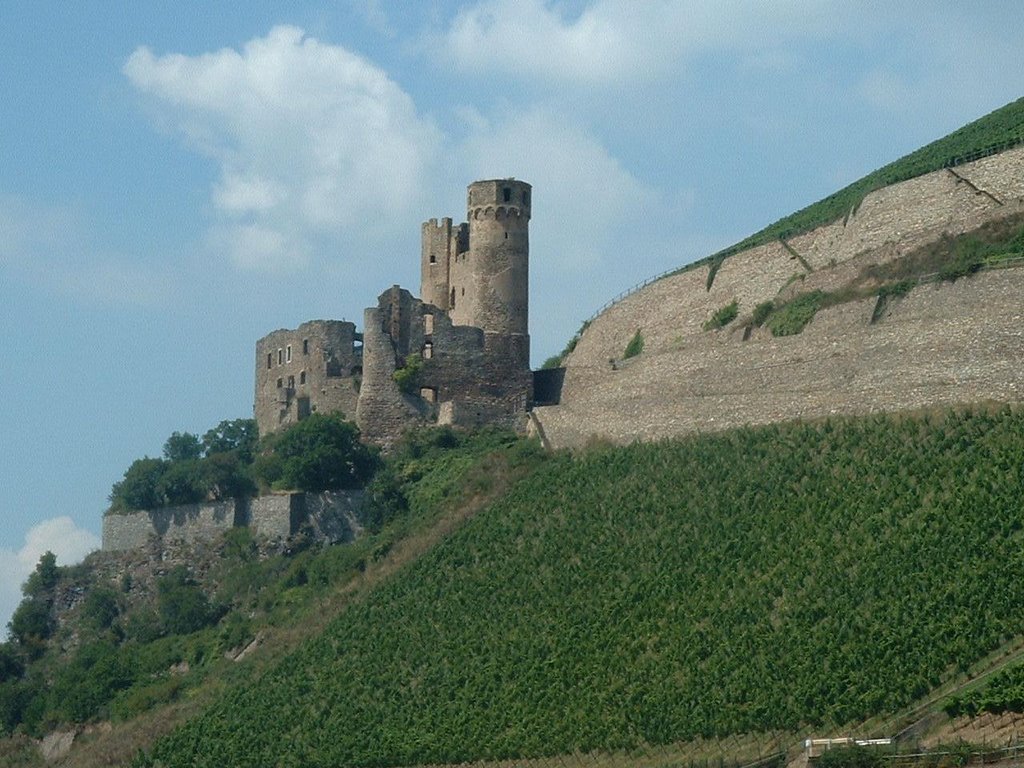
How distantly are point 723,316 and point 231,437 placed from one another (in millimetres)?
13643

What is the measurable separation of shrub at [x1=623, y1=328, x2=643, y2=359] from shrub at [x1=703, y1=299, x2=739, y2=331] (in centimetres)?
259

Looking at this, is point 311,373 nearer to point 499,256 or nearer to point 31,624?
point 499,256

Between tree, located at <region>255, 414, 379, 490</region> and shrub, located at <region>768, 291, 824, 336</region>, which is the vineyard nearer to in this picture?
shrub, located at <region>768, 291, 824, 336</region>

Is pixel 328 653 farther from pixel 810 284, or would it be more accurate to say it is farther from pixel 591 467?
pixel 810 284

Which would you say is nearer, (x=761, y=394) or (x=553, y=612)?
(x=553, y=612)

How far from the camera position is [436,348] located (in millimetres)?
58188

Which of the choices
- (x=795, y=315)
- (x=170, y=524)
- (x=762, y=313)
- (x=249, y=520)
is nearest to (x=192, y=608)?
(x=249, y=520)

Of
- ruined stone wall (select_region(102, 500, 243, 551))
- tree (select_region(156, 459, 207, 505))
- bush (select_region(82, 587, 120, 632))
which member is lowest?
bush (select_region(82, 587, 120, 632))

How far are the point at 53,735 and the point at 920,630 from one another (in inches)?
911

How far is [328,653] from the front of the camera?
4734 cm

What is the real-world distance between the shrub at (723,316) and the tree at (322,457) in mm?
8679

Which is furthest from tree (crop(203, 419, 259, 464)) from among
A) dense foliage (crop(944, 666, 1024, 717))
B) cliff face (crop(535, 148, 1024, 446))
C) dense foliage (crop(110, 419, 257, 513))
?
dense foliage (crop(944, 666, 1024, 717))

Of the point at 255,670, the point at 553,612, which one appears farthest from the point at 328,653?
the point at 553,612

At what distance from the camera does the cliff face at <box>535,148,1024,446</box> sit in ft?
147
